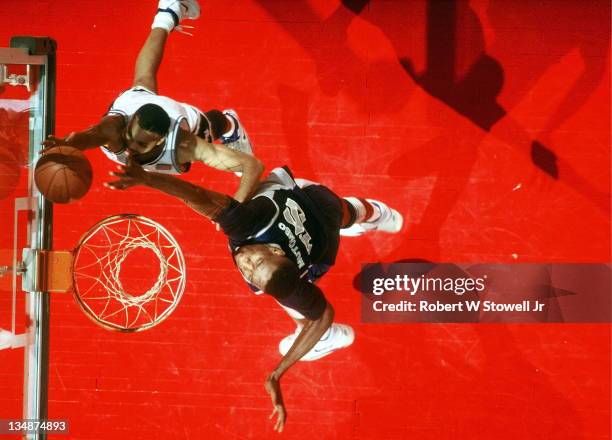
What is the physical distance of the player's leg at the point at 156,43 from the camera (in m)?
3.92

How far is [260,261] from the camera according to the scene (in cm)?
331

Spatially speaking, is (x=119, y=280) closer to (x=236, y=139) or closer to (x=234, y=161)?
(x=236, y=139)

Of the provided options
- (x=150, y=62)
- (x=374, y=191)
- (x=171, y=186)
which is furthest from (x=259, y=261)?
(x=374, y=191)

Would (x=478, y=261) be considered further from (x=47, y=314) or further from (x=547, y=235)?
(x=47, y=314)

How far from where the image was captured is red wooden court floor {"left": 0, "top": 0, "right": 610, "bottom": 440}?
4785 millimetres

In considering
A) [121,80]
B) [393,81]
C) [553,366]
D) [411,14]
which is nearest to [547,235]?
[553,366]

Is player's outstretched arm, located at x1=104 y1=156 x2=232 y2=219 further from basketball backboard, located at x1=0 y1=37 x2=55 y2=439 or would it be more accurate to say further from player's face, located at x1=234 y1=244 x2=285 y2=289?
basketball backboard, located at x1=0 y1=37 x2=55 y2=439

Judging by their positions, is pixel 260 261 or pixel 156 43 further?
pixel 156 43

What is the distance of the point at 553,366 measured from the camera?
4.79 meters

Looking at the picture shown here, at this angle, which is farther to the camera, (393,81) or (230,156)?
(393,81)

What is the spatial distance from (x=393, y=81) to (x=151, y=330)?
267 cm

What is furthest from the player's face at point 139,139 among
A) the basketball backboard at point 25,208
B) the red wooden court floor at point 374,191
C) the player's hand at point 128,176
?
the red wooden court floor at point 374,191

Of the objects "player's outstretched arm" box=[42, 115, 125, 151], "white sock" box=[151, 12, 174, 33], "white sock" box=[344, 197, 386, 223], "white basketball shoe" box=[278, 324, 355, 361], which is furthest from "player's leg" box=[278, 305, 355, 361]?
"white sock" box=[151, 12, 174, 33]

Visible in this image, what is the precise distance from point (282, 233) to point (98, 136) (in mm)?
1110
